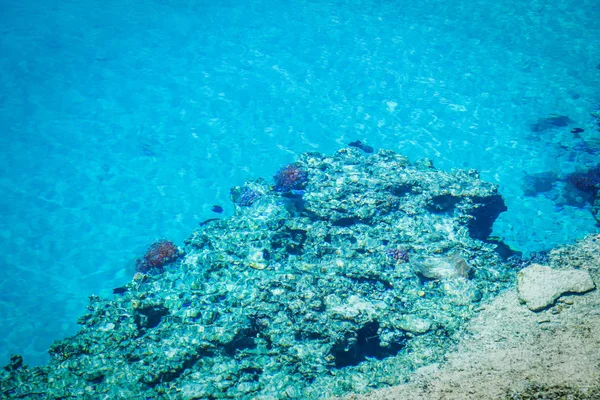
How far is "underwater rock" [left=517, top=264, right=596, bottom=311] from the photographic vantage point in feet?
20.4

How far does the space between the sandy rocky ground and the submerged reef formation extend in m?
0.43

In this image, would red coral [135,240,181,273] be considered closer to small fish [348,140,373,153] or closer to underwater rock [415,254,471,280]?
underwater rock [415,254,471,280]

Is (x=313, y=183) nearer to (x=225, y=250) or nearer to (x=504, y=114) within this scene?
(x=225, y=250)

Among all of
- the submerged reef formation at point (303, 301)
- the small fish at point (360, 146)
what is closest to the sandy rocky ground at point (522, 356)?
the submerged reef formation at point (303, 301)

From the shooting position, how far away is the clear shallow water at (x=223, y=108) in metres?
11.7

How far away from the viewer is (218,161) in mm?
13914

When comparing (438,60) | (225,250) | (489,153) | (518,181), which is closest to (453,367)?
(225,250)

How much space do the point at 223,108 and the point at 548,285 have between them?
1365cm

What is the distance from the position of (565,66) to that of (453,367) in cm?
1903

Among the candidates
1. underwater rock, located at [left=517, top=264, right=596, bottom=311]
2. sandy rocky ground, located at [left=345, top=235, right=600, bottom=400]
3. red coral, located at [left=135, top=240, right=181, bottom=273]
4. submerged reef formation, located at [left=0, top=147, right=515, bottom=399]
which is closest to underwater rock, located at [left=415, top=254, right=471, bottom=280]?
submerged reef formation, located at [left=0, top=147, right=515, bottom=399]

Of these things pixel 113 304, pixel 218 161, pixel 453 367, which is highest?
pixel 218 161

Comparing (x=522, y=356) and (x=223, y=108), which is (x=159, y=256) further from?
(x=522, y=356)

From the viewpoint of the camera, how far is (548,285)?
6379 millimetres

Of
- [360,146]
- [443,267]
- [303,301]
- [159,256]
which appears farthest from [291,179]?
[443,267]
